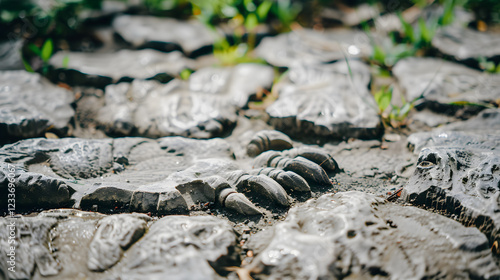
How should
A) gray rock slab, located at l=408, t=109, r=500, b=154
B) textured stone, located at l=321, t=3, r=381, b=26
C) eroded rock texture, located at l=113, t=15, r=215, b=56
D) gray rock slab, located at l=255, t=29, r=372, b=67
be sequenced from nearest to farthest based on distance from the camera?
1. gray rock slab, located at l=408, t=109, r=500, b=154
2. gray rock slab, located at l=255, t=29, r=372, b=67
3. eroded rock texture, located at l=113, t=15, r=215, b=56
4. textured stone, located at l=321, t=3, r=381, b=26

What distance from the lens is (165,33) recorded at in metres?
3.49

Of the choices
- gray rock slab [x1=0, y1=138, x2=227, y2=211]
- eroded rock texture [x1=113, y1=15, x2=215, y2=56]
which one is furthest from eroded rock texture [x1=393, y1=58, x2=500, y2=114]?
eroded rock texture [x1=113, y1=15, x2=215, y2=56]

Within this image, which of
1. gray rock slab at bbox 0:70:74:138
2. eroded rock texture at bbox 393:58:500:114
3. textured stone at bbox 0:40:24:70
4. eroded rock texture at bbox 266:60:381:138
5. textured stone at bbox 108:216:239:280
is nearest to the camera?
textured stone at bbox 108:216:239:280

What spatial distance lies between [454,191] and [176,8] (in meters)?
3.63

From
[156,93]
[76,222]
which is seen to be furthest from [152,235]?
[156,93]

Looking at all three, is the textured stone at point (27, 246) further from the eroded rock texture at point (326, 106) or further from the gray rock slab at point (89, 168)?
the eroded rock texture at point (326, 106)

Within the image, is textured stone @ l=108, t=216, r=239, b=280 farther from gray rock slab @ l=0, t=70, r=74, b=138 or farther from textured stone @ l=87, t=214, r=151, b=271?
gray rock slab @ l=0, t=70, r=74, b=138

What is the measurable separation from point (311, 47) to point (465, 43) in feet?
5.04

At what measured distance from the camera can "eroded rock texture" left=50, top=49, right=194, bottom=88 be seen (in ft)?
9.40

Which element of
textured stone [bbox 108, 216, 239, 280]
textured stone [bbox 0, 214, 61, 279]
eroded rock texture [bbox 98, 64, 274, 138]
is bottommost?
textured stone [bbox 0, 214, 61, 279]

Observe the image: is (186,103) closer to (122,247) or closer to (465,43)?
(122,247)

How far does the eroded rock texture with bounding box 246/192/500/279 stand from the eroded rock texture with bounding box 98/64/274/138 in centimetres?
120

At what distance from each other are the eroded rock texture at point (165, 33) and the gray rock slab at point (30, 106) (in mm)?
1055

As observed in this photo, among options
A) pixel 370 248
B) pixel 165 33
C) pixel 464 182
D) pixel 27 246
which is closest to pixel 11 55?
pixel 165 33
